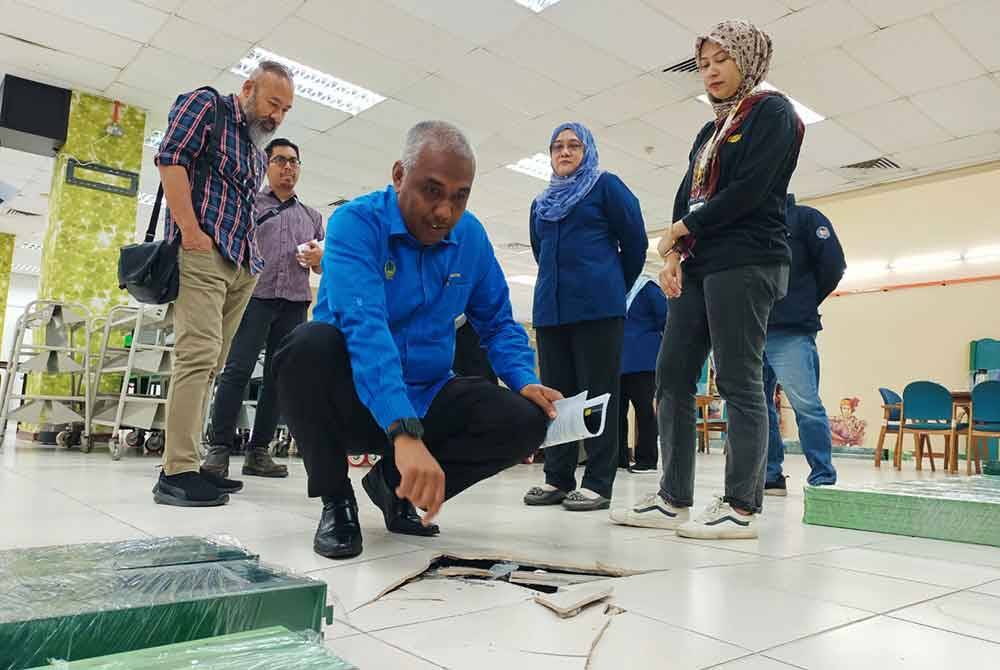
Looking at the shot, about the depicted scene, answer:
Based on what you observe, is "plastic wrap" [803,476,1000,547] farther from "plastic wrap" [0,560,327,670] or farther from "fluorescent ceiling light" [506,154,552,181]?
"fluorescent ceiling light" [506,154,552,181]

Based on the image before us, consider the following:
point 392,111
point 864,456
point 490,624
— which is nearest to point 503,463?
point 490,624

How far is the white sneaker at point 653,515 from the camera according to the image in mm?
1902

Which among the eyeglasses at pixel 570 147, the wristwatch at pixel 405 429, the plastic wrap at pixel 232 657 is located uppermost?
the eyeglasses at pixel 570 147

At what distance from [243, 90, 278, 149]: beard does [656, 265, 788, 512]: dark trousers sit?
1329 mm

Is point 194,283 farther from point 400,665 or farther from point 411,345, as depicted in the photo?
point 400,665

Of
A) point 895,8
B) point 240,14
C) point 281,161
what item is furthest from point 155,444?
point 895,8

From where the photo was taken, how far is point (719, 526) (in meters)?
1.74

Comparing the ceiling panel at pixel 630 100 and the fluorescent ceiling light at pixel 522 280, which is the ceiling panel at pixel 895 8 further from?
the fluorescent ceiling light at pixel 522 280

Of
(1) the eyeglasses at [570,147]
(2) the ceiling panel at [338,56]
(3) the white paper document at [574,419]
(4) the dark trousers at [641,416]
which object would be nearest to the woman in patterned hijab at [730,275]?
(3) the white paper document at [574,419]

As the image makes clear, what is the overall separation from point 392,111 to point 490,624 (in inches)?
221

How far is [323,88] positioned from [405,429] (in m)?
5.20

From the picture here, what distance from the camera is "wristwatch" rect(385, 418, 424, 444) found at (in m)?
1.16

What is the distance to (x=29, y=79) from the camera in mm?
5723

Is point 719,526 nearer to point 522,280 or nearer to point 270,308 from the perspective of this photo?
point 270,308
